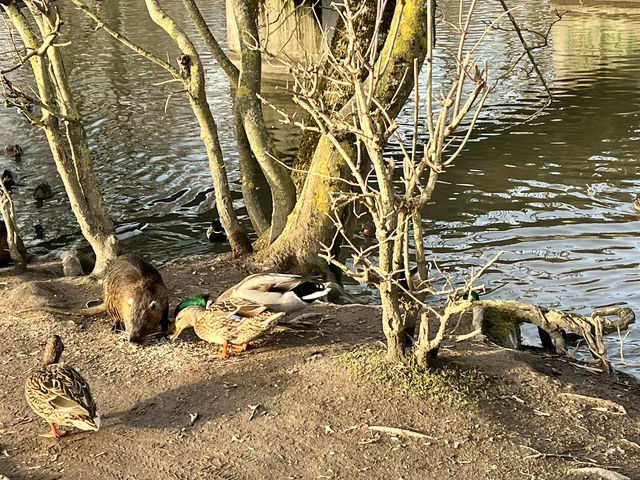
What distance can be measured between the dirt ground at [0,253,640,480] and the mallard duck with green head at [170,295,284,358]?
6.6 inches

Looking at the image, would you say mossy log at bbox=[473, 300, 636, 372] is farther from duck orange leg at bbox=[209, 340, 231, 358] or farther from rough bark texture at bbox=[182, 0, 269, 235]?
rough bark texture at bbox=[182, 0, 269, 235]

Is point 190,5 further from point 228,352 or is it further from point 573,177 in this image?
point 573,177

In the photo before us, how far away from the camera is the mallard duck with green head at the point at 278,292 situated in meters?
7.18

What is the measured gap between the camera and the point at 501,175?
15.6 meters

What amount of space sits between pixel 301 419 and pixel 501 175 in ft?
34.5

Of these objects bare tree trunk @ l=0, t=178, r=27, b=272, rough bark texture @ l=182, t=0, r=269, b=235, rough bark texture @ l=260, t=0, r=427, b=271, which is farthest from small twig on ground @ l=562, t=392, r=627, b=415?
bare tree trunk @ l=0, t=178, r=27, b=272

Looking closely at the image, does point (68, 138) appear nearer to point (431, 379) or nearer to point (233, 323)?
point (233, 323)

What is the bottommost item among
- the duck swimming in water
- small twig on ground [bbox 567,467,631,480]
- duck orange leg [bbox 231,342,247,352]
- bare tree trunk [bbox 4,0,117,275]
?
the duck swimming in water

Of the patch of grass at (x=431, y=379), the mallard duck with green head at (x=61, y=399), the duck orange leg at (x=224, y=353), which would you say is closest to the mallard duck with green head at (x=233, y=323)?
the duck orange leg at (x=224, y=353)

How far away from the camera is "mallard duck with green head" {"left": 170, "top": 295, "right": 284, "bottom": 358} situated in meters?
6.84

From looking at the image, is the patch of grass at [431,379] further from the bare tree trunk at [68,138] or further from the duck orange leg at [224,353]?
the bare tree trunk at [68,138]

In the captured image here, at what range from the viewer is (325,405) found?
6062 millimetres

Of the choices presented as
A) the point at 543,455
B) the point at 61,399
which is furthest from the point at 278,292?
the point at 543,455

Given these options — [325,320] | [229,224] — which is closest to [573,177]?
[229,224]
